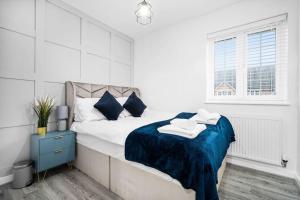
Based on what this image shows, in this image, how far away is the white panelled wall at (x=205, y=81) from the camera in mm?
2170

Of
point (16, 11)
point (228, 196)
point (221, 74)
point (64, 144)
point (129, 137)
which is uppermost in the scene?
point (16, 11)

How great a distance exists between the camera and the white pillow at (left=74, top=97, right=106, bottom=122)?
7.92 ft

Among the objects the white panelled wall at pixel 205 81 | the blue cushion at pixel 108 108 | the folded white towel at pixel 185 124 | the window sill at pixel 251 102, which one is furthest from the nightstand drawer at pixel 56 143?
the window sill at pixel 251 102

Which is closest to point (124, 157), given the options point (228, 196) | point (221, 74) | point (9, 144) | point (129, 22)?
point (228, 196)

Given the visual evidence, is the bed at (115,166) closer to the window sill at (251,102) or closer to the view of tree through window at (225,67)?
the window sill at (251,102)

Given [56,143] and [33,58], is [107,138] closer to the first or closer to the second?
[56,143]

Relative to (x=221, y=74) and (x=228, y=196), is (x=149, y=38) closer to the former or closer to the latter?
(x=221, y=74)

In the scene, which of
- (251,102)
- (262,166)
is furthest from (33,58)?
(262,166)

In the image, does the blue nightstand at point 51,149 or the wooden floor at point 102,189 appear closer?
the wooden floor at point 102,189

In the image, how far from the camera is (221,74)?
9.55ft

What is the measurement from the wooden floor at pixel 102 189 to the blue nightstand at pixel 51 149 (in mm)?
239

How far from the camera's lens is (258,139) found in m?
2.33

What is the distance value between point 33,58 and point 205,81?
3.03 meters

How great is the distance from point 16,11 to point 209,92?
3476mm
